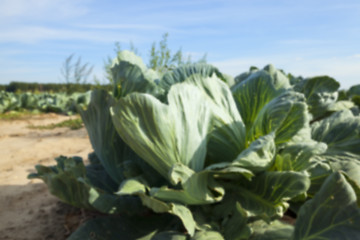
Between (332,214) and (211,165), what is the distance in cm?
55

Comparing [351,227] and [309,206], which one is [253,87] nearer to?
[309,206]

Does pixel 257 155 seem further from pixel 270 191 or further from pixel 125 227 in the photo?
pixel 125 227

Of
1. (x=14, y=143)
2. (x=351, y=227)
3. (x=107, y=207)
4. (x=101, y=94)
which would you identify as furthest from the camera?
(x=14, y=143)

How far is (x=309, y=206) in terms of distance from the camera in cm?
141

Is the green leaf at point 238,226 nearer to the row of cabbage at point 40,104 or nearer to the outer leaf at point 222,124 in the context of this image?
the outer leaf at point 222,124

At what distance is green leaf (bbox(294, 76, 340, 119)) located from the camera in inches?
101

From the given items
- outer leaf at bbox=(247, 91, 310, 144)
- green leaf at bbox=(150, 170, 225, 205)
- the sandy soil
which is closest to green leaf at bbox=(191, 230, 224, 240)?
green leaf at bbox=(150, 170, 225, 205)

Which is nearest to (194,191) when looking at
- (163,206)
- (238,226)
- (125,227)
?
(163,206)

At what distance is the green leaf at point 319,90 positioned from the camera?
2.56 metres

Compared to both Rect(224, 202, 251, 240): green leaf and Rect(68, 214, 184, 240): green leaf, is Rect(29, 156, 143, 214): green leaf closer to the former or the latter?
Rect(68, 214, 184, 240): green leaf

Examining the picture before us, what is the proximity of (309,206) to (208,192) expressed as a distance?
44 centimetres

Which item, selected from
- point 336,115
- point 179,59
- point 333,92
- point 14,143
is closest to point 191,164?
point 336,115

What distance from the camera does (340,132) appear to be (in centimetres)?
211

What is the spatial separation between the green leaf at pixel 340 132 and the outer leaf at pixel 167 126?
94 cm
